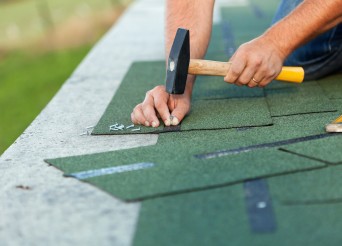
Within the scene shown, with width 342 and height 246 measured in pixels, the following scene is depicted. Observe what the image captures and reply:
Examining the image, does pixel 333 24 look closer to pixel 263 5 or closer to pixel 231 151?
pixel 231 151

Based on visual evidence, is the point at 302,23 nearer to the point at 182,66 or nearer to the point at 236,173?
the point at 182,66

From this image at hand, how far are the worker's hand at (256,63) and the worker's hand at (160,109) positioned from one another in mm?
289

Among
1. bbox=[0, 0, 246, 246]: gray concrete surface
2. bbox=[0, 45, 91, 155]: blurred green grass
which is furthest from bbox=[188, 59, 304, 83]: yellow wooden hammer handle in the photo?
bbox=[0, 45, 91, 155]: blurred green grass

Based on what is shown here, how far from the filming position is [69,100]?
3.80 meters

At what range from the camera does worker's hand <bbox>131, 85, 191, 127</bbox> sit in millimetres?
3010

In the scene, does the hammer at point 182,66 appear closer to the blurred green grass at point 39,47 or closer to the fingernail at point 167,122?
the fingernail at point 167,122

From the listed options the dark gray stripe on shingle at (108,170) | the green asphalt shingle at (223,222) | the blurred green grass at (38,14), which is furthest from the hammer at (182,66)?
the blurred green grass at (38,14)

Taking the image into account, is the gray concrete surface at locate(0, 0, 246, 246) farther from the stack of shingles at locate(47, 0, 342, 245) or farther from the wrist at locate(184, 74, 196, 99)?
the wrist at locate(184, 74, 196, 99)

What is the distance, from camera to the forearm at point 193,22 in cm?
325

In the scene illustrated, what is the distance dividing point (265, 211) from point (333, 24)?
1317mm

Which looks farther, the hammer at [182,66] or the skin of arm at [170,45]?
the skin of arm at [170,45]

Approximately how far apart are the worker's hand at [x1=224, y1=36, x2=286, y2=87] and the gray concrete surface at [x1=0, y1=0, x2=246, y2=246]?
467mm

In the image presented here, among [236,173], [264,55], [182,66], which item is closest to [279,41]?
[264,55]

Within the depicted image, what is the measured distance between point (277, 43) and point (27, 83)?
4.25 metres
